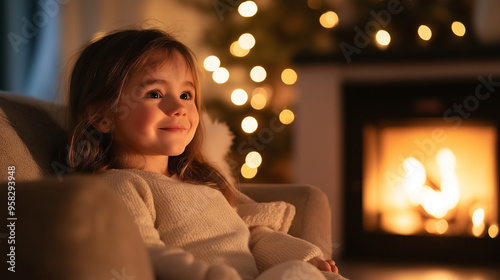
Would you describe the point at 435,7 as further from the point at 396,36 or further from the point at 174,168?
the point at 174,168

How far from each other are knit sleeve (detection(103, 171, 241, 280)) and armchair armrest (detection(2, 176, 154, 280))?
0.15 m

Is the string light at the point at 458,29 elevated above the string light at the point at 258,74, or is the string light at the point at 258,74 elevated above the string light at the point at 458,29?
the string light at the point at 458,29

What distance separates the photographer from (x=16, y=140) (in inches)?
41.5

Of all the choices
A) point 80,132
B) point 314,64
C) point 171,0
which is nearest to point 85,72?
point 80,132

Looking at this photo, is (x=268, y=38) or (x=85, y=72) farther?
(x=268, y=38)

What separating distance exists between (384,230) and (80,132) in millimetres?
1959

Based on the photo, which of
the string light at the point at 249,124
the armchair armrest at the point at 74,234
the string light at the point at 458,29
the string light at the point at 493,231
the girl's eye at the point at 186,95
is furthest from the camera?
the string light at the point at 249,124

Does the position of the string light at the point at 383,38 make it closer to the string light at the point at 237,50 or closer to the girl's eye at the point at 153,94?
the string light at the point at 237,50

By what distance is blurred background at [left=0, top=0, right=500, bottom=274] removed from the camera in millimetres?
2773

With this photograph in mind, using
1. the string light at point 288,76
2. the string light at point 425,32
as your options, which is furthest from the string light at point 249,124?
the string light at point 425,32

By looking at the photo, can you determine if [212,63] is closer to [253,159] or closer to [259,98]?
[259,98]

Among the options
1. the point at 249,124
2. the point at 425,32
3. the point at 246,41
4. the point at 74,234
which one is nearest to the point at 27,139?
the point at 74,234

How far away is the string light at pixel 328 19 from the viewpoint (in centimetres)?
340

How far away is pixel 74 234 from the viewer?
646 millimetres
